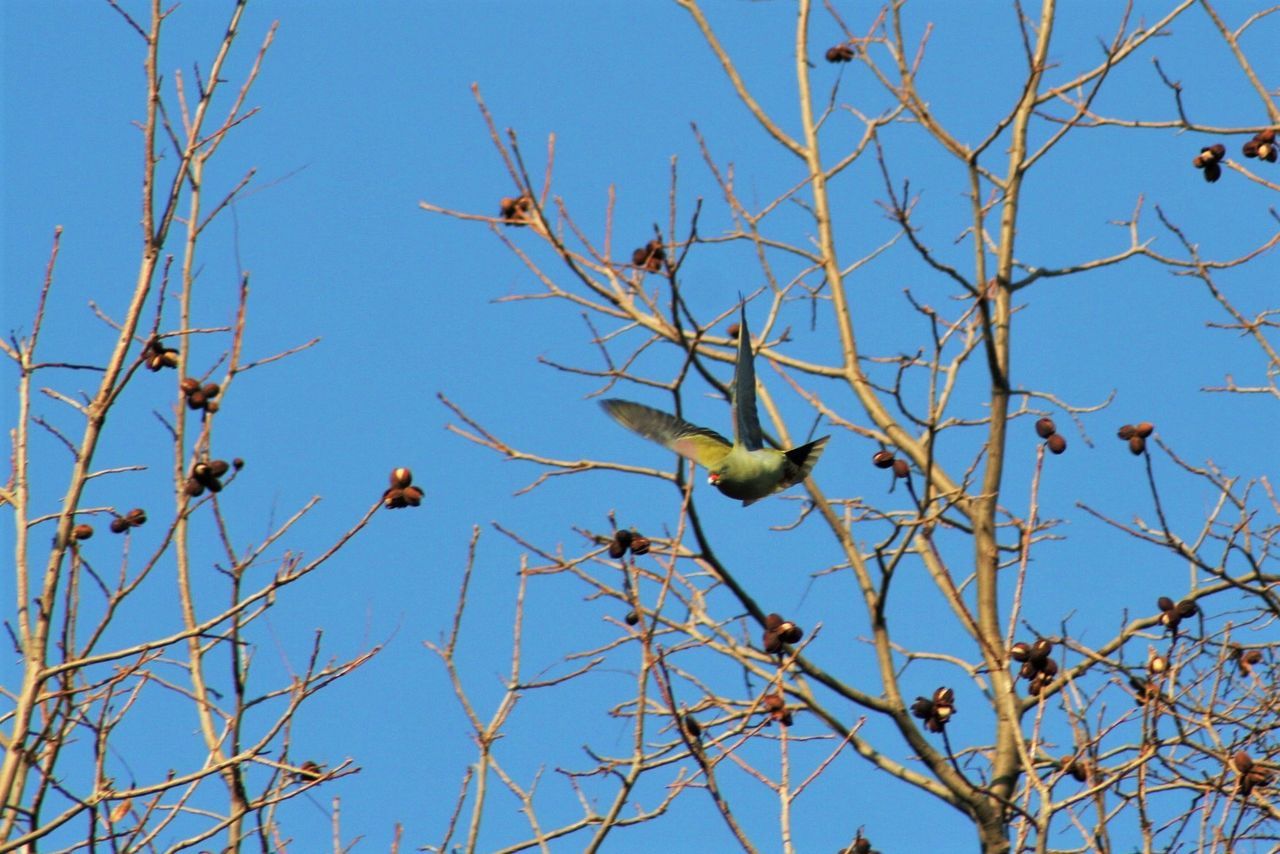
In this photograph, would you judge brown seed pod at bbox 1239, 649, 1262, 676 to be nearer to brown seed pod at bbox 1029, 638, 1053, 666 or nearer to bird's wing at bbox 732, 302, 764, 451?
brown seed pod at bbox 1029, 638, 1053, 666

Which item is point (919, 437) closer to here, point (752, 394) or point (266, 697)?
point (752, 394)

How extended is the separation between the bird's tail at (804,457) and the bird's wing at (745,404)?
0.13 meters

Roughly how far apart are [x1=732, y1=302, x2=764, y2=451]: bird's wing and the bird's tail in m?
0.13

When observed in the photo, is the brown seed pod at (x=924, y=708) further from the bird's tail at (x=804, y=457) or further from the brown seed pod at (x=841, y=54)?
the brown seed pod at (x=841, y=54)

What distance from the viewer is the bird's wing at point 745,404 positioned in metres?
5.10

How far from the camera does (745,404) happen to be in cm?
525

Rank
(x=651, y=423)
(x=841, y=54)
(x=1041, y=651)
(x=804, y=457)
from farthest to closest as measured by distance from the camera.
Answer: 1. (x=841, y=54)
2. (x=804, y=457)
3. (x=651, y=423)
4. (x=1041, y=651)

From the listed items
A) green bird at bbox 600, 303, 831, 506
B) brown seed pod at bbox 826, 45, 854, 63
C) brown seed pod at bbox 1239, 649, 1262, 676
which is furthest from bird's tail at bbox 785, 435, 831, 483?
brown seed pod at bbox 826, 45, 854, 63

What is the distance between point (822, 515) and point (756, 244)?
1273 mm

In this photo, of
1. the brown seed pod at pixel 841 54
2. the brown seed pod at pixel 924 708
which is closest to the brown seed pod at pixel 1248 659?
the brown seed pod at pixel 924 708

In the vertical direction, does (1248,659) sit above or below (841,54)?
below

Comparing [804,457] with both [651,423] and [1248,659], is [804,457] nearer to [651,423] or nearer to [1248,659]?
[651,423]

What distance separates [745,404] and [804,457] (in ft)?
0.95

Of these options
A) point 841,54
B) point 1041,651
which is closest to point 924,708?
point 1041,651
